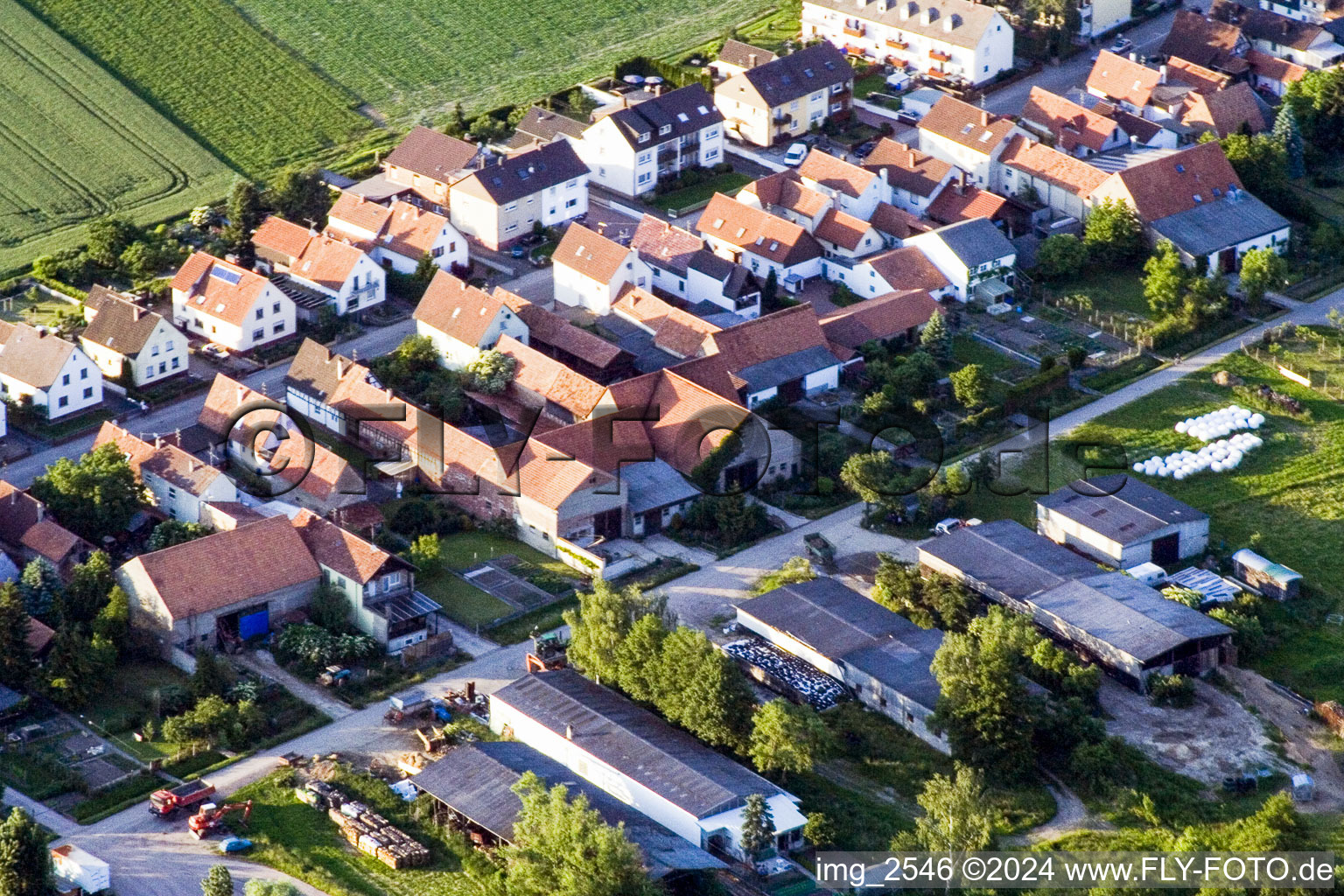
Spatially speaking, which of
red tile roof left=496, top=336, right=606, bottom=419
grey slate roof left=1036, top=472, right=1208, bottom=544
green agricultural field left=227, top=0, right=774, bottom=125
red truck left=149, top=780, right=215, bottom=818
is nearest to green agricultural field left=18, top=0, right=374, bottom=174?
green agricultural field left=227, top=0, right=774, bottom=125

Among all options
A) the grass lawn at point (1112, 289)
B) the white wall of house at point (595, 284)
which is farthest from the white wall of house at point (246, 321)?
the grass lawn at point (1112, 289)

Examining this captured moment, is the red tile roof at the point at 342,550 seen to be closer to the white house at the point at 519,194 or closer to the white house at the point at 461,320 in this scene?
the white house at the point at 461,320

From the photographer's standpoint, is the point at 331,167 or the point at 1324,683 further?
the point at 331,167

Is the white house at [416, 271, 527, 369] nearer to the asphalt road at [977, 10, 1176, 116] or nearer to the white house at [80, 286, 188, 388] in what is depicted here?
the white house at [80, 286, 188, 388]

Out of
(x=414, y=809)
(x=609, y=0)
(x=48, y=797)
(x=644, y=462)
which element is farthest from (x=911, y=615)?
(x=609, y=0)

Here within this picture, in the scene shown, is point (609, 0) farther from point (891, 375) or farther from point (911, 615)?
point (911, 615)

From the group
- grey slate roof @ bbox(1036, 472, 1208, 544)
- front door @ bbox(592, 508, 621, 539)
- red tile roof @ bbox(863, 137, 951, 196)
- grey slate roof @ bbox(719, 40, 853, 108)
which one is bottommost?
grey slate roof @ bbox(1036, 472, 1208, 544)
